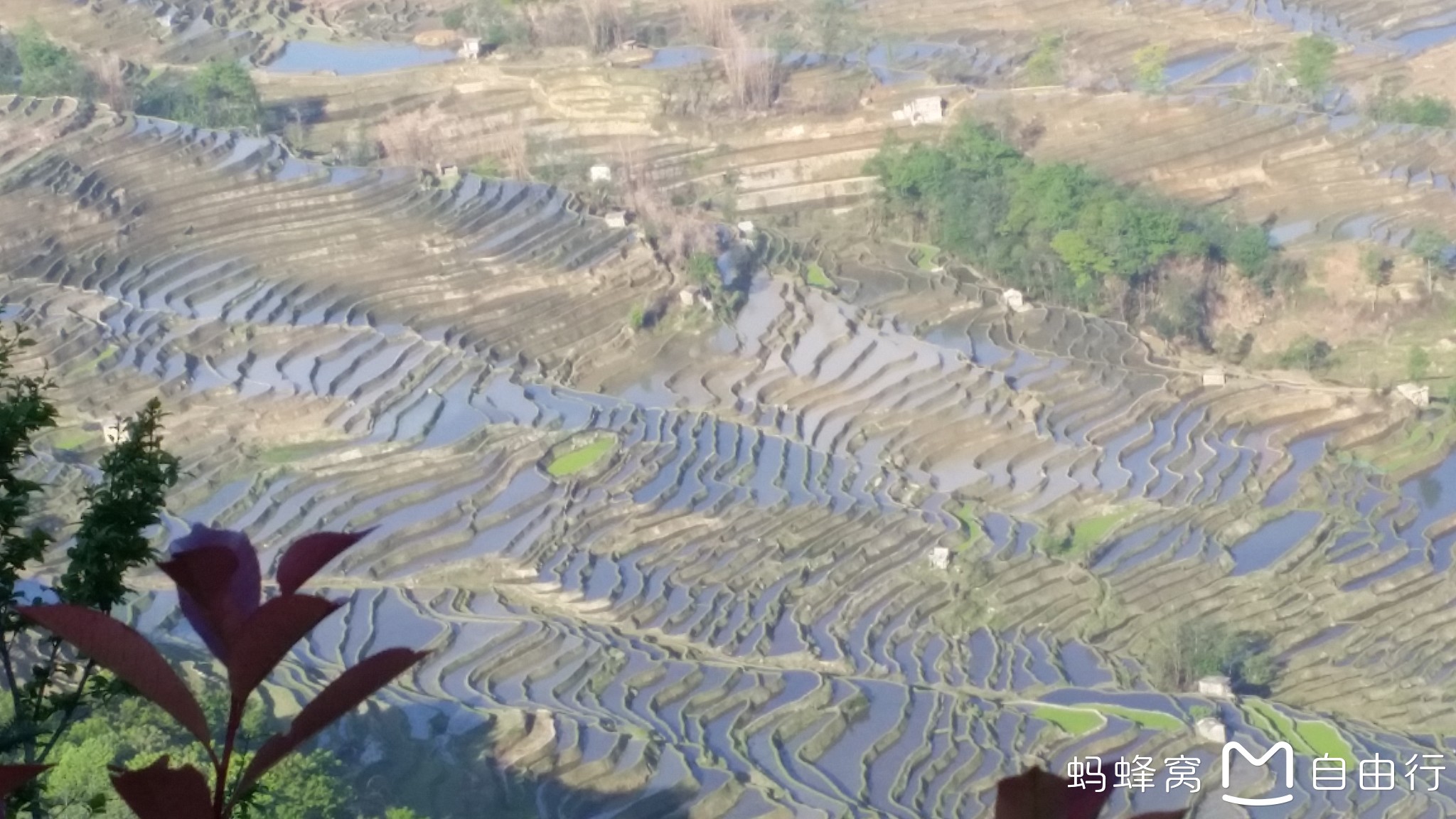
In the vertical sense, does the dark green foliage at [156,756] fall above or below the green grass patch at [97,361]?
above

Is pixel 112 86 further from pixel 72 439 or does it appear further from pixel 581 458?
pixel 581 458

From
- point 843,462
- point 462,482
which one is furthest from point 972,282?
point 462,482

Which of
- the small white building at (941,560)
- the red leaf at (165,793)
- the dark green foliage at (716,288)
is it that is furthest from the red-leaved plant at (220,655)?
the dark green foliage at (716,288)

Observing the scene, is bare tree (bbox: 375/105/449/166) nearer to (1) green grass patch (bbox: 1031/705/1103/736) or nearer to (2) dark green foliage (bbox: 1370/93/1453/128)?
(2) dark green foliage (bbox: 1370/93/1453/128)

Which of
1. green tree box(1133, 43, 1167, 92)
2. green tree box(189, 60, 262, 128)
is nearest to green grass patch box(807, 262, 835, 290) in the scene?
green tree box(1133, 43, 1167, 92)

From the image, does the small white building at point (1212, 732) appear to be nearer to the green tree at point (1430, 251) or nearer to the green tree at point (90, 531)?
the green tree at point (90, 531)
